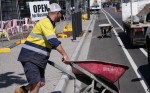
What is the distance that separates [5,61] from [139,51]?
502 cm

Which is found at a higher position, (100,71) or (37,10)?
(37,10)

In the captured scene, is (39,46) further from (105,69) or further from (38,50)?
(105,69)

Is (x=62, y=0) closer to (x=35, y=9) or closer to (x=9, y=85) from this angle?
(x=35, y=9)

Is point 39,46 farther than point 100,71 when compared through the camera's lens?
Answer: No

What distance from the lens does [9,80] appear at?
10.3 meters

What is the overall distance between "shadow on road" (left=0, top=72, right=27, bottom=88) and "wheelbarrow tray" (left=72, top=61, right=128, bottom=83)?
3.32 meters

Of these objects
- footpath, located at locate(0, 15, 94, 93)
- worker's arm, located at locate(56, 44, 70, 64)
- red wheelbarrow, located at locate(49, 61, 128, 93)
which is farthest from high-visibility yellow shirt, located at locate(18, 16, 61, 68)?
footpath, located at locate(0, 15, 94, 93)

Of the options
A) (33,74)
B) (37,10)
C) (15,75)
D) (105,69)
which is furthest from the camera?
(37,10)

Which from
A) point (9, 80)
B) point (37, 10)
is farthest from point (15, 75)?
point (37, 10)

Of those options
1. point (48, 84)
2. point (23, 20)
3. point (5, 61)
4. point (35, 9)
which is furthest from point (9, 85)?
point (23, 20)

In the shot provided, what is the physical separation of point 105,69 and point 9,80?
414 centimetres

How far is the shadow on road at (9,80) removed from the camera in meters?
9.83

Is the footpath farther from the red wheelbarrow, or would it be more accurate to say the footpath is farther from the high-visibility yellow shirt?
the high-visibility yellow shirt

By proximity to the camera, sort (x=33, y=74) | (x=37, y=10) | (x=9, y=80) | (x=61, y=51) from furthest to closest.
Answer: (x=37, y=10) < (x=9, y=80) < (x=33, y=74) < (x=61, y=51)
